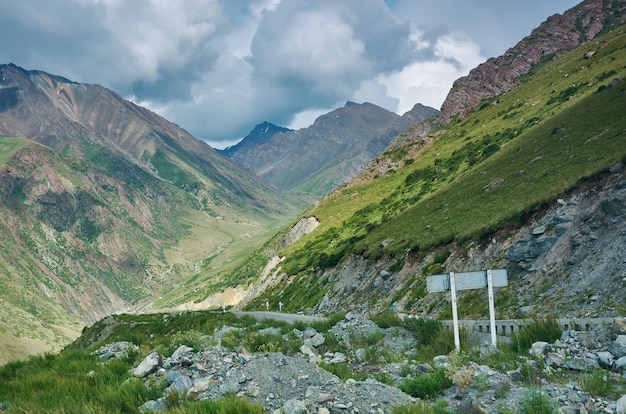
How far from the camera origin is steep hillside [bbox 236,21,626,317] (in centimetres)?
2150

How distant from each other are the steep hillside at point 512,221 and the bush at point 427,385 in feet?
30.4

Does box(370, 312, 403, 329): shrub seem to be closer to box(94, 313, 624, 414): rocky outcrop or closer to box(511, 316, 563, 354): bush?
box(94, 313, 624, 414): rocky outcrop

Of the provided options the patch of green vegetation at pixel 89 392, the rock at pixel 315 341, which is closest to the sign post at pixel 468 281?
the rock at pixel 315 341

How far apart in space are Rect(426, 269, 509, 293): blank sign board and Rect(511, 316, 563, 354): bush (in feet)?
4.97

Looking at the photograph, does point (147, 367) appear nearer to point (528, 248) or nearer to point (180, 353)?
point (180, 353)

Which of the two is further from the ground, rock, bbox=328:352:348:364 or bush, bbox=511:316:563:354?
bush, bbox=511:316:563:354

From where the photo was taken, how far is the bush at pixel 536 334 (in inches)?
455

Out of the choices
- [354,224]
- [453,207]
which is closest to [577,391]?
[453,207]

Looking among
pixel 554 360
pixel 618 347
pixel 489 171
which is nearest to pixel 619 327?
pixel 618 347

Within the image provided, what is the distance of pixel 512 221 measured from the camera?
28.6m

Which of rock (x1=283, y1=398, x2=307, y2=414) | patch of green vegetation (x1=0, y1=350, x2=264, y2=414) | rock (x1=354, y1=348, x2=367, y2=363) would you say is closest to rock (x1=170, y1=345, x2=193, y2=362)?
patch of green vegetation (x1=0, y1=350, x2=264, y2=414)

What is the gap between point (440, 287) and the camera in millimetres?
12320

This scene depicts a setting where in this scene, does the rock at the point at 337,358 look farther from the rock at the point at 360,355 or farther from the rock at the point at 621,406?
the rock at the point at 621,406

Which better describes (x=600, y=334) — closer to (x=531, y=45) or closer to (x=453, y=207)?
(x=453, y=207)
